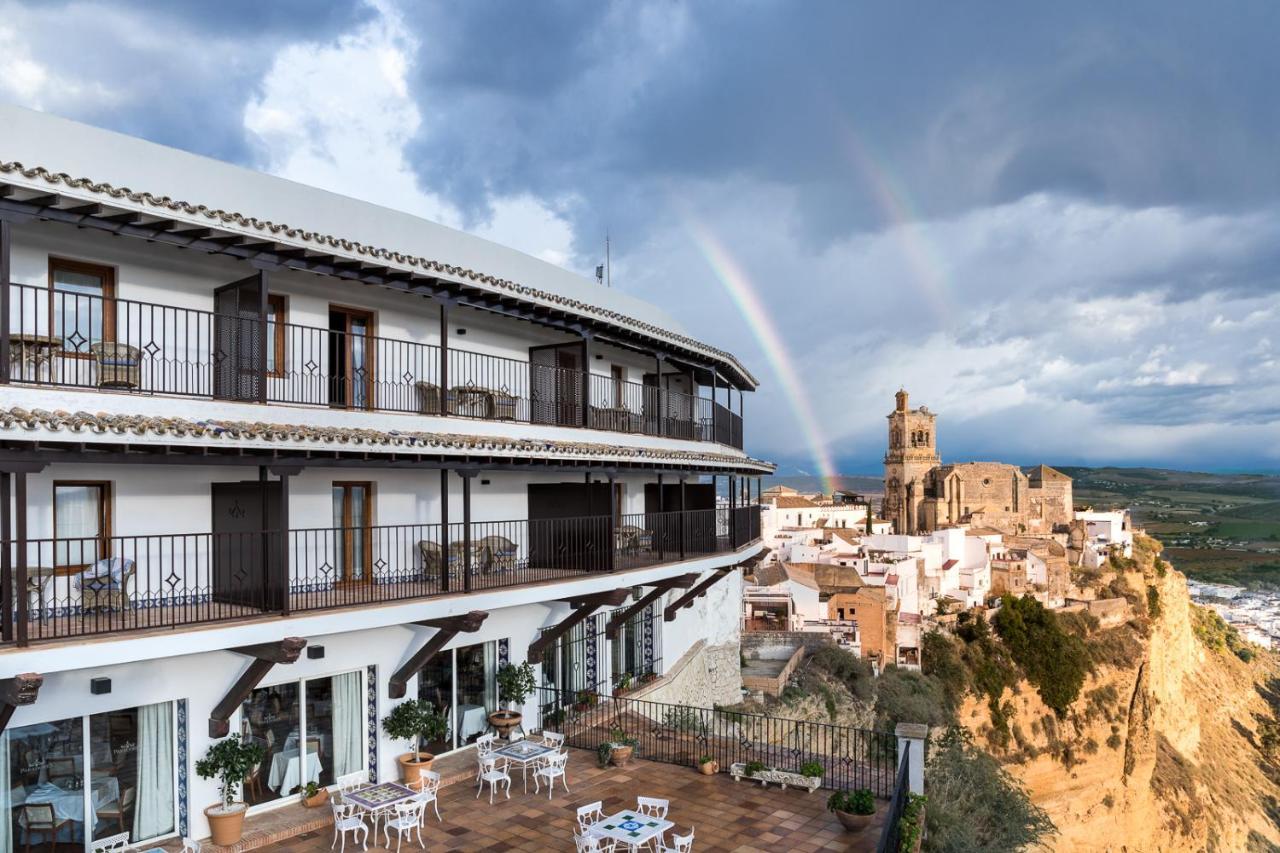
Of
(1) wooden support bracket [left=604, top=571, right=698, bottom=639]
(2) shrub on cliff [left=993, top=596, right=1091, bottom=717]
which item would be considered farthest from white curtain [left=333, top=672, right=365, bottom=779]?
(2) shrub on cliff [left=993, top=596, right=1091, bottom=717]

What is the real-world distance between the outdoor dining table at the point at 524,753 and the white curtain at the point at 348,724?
215 centimetres

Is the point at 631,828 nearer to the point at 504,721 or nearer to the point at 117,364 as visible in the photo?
the point at 504,721

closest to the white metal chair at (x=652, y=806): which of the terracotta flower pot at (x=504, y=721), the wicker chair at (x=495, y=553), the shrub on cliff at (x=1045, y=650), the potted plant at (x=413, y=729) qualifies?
the terracotta flower pot at (x=504, y=721)

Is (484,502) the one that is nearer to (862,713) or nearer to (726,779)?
(726,779)

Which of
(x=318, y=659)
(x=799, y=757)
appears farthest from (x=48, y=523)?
(x=799, y=757)

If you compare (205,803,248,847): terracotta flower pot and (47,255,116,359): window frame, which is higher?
(47,255,116,359): window frame

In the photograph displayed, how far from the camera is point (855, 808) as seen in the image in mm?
12156

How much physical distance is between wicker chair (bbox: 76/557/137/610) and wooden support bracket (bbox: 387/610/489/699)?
13.8 ft

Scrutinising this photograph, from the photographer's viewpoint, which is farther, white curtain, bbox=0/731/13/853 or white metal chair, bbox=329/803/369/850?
white metal chair, bbox=329/803/369/850

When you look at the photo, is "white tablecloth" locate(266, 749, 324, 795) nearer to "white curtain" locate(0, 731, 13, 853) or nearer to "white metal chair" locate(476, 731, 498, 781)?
"white metal chair" locate(476, 731, 498, 781)

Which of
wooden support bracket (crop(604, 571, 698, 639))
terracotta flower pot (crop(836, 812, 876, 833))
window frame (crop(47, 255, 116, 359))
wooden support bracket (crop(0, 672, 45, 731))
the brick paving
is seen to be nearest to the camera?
wooden support bracket (crop(0, 672, 45, 731))

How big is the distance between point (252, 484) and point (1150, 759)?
60.2m

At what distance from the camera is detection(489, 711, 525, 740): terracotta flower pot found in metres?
15.7

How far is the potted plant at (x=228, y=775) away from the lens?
11.3 meters
